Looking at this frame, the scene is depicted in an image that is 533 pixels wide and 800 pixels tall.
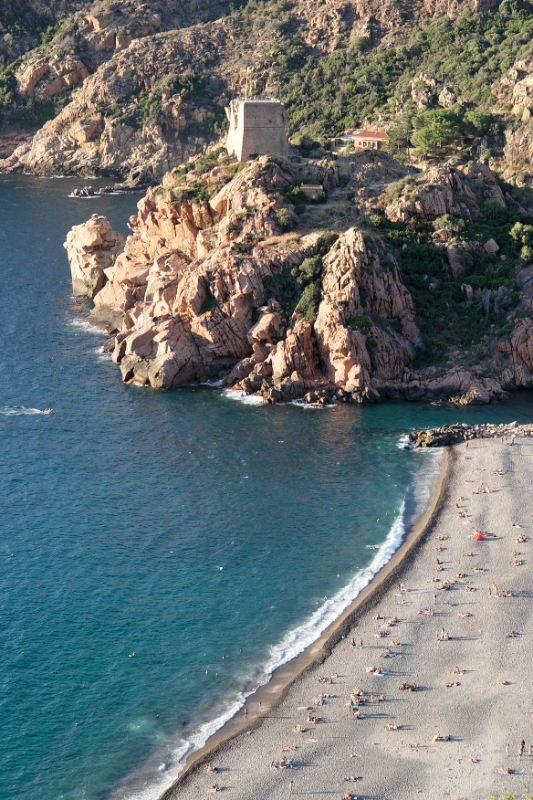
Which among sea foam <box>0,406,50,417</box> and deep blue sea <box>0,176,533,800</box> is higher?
sea foam <box>0,406,50,417</box>

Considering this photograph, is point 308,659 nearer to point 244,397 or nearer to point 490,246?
point 244,397

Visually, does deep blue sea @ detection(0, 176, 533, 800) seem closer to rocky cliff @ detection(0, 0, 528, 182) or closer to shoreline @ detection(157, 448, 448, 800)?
shoreline @ detection(157, 448, 448, 800)

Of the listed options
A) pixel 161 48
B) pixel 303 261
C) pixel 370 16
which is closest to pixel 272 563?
pixel 303 261

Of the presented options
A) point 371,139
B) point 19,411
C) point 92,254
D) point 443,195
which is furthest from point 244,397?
point 371,139

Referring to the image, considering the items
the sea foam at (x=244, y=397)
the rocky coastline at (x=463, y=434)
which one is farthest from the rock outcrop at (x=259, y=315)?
the rocky coastline at (x=463, y=434)

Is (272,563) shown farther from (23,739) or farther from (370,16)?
(370,16)

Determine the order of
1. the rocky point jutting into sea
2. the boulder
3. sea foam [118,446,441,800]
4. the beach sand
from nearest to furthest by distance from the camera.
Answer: the beach sand < sea foam [118,446,441,800] < the rocky point jutting into sea < the boulder

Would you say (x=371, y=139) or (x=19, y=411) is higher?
(x=371, y=139)

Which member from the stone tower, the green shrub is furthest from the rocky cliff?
the green shrub
